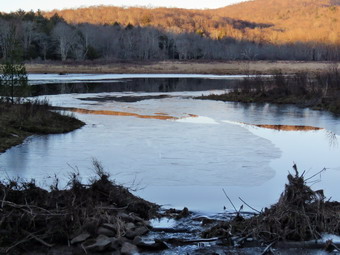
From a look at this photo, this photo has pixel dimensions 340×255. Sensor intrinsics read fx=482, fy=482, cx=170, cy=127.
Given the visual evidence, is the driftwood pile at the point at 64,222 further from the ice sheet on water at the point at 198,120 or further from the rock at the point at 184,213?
the ice sheet on water at the point at 198,120

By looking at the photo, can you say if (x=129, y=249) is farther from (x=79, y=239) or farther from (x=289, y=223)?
(x=289, y=223)

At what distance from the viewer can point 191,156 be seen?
12.9 metres

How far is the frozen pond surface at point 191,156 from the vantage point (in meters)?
9.72

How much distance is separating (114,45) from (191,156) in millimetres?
93354

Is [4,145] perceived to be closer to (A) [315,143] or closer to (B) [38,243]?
(B) [38,243]

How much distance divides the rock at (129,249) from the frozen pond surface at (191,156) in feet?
6.70

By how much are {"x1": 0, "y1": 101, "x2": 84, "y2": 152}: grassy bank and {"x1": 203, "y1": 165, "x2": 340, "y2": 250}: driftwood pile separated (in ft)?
30.8

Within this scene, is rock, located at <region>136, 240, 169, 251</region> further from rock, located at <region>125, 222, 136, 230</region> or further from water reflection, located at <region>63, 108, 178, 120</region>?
water reflection, located at <region>63, 108, 178, 120</region>

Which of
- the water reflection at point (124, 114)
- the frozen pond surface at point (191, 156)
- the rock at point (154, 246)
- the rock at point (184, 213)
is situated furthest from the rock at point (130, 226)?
the water reflection at point (124, 114)

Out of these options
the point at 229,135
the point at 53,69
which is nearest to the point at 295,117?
the point at 229,135

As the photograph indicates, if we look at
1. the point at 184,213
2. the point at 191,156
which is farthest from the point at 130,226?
the point at 191,156

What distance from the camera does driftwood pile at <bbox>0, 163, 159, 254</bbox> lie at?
6688 millimetres

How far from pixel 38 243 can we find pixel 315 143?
34.4ft

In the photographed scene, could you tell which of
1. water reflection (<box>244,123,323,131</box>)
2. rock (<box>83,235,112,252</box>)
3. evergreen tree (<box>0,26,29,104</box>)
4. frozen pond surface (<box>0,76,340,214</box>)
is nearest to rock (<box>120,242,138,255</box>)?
rock (<box>83,235,112,252</box>)
